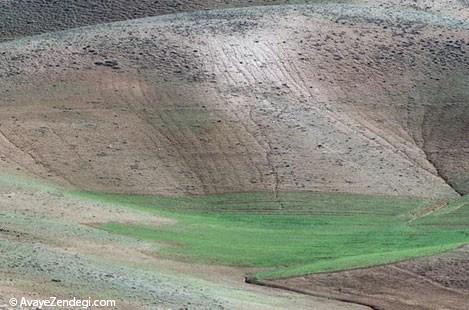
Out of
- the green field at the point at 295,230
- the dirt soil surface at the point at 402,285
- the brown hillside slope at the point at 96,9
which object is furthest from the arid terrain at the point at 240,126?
the brown hillside slope at the point at 96,9

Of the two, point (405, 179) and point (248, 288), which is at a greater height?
point (405, 179)

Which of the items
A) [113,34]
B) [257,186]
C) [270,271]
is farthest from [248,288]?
[113,34]

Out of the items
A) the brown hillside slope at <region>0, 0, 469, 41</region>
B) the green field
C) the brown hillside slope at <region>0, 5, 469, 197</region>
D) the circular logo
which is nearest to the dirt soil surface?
the green field

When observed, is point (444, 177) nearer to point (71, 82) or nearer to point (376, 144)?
point (376, 144)

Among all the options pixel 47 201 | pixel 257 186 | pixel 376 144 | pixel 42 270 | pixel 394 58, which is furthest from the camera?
→ pixel 394 58

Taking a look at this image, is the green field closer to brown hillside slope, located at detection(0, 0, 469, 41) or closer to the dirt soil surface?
the dirt soil surface

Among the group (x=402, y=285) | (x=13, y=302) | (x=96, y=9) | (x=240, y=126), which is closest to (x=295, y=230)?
(x=402, y=285)

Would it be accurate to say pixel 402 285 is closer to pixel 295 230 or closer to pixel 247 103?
pixel 295 230
